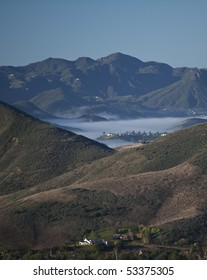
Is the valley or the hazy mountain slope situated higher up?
the hazy mountain slope

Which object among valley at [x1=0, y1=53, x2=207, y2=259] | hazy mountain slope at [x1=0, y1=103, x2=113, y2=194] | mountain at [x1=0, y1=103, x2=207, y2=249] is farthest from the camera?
hazy mountain slope at [x1=0, y1=103, x2=113, y2=194]

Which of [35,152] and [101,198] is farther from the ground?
[35,152]

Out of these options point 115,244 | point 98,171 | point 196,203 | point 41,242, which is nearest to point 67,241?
point 41,242

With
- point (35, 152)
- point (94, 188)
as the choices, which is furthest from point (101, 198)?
point (35, 152)

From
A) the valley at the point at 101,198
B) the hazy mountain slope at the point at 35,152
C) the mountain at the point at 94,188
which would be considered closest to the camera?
the valley at the point at 101,198

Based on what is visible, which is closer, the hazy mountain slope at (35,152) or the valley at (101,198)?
the valley at (101,198)

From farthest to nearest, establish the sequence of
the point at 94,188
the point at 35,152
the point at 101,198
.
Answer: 1. the point at 35,152
2. the point at 94,188
3. the point at 101,198

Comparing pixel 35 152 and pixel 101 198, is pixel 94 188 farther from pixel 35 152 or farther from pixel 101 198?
pixel 35 152
